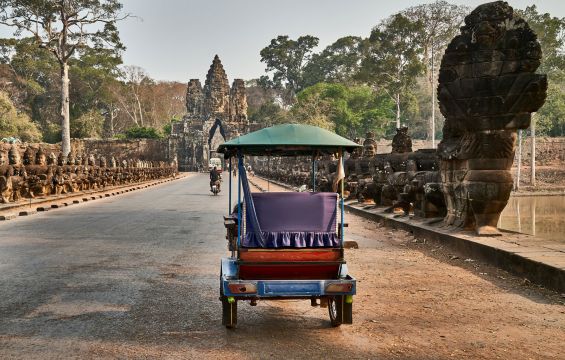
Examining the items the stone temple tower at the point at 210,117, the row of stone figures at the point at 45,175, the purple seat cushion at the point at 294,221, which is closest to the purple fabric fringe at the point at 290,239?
the purple seat cushion at the point at 294,221

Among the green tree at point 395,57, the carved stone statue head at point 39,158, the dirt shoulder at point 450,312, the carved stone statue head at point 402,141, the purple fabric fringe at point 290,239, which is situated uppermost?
the green tree at point 395,57

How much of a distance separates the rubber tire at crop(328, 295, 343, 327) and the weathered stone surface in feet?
17.4

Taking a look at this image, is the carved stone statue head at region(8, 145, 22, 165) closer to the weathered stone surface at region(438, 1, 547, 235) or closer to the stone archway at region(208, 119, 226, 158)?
the weathered stone surface at region(438, 1, 547, 235)

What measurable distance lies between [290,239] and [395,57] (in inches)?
2188

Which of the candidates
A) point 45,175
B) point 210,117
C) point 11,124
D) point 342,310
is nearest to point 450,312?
point 342,310

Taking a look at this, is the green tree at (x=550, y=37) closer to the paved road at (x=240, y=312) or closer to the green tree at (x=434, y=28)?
the green tree at (x=434, y=28)

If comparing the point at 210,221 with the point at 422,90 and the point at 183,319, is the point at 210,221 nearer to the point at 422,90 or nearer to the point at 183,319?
the point at 183,319

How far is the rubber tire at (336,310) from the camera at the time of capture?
5.37m

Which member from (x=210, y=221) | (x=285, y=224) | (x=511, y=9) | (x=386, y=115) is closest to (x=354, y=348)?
(x=285, y=224)

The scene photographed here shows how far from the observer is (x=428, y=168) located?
16188 mm

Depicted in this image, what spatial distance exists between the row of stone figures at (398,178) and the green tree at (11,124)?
36.8 m

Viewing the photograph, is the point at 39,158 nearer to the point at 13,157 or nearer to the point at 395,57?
the point at 13,157

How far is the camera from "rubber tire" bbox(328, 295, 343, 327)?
5.37 meters

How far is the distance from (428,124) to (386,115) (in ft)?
45.1
